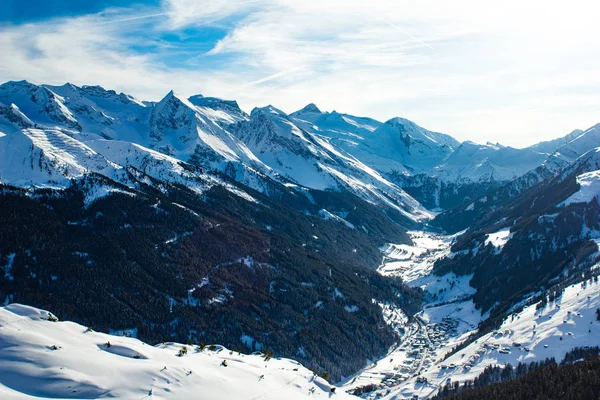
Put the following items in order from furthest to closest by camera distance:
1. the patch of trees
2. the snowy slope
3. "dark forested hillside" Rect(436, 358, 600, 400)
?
the snowy slope, the patch of trees, "dark forested hillside" Rect(436, 358, 600, 400)

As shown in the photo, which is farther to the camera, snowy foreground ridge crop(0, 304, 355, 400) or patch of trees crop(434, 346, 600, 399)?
patch of trees crop(434, 346, 600, 399)

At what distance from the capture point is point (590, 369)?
130 metres

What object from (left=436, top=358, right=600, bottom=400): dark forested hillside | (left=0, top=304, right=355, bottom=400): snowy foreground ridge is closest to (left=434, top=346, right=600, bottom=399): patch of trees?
(left=436, top=358, right=600, bottom=400): dark forested hillside

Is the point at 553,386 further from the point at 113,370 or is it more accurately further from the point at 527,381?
the point at 113,370

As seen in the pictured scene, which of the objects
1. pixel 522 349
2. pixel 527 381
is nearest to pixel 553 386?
pixel 527 381

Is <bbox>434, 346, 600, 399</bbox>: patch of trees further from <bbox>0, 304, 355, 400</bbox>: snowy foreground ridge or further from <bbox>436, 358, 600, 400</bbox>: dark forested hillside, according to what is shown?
<bbox>0, 304, 355, 400</bbox>: snowy foreground ridge

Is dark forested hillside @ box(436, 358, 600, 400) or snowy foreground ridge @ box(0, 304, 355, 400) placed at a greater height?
snowy foreground ridge @ box(0, 304, 355, 400)

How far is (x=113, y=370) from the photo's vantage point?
74.6 metres

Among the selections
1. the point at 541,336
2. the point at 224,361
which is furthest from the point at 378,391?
the point at 224,361

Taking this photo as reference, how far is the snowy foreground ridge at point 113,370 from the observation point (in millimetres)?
67000

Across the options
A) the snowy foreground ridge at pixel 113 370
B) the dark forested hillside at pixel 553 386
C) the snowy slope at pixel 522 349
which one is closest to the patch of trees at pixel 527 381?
the dark forested hillside at pixel 553 386

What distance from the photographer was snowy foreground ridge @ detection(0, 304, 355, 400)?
67000mm

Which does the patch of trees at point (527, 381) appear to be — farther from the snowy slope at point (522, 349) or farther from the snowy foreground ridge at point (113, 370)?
the snowy foreground ridge at point (113, 370)

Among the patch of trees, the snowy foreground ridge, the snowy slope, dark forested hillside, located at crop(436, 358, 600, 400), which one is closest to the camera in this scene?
the snowy foreground ridge
